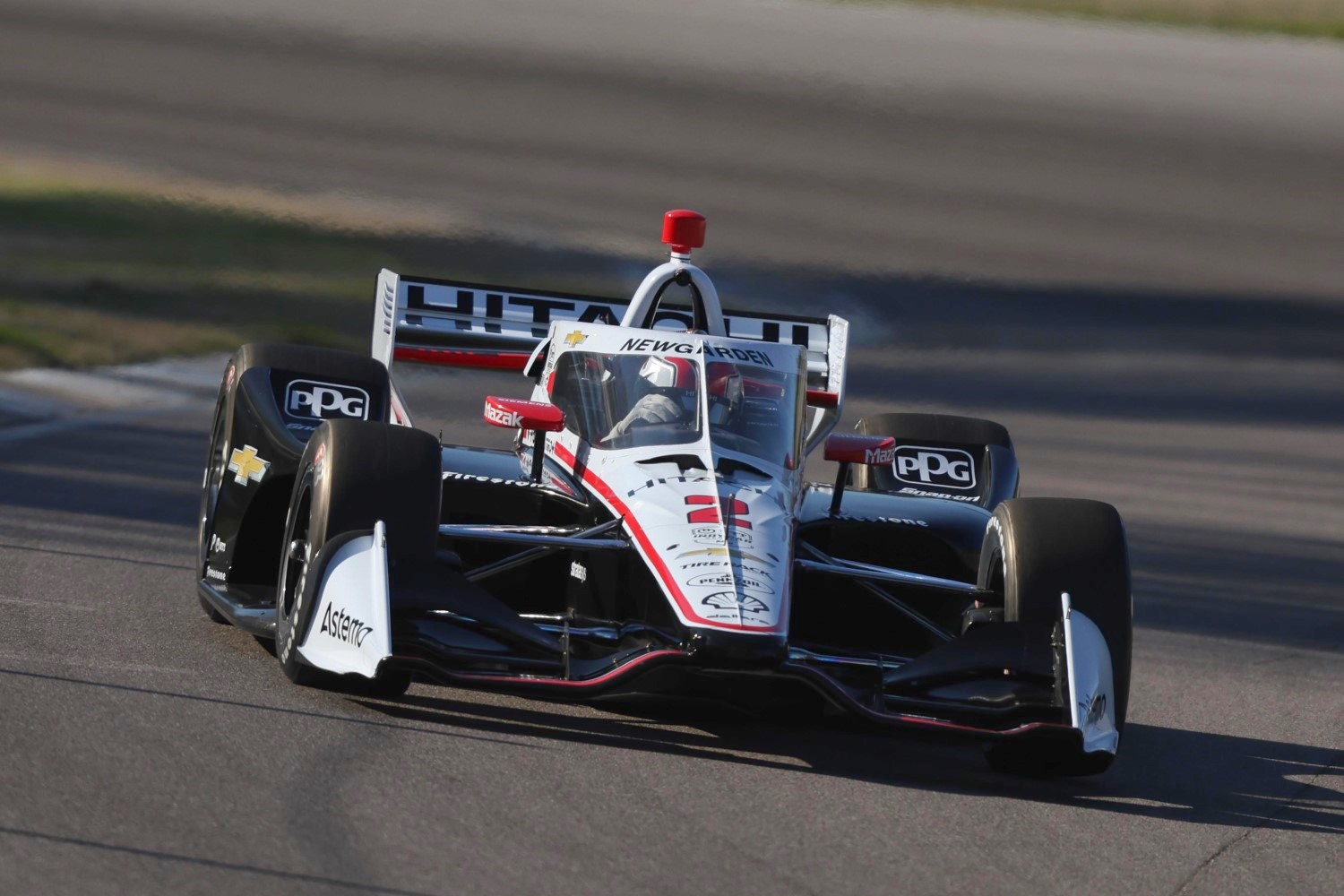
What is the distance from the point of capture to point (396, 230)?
68.5 feet

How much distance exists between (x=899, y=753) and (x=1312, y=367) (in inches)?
721

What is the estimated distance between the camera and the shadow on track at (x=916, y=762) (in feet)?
20.0

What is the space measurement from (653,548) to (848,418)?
10866 millimetres

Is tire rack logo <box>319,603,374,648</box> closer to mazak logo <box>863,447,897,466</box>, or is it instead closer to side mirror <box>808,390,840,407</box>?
mazak logo <box>863,447,897,466</box>

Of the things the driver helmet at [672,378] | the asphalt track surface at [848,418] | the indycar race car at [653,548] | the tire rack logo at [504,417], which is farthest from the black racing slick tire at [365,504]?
the driver helmet at [672,378]

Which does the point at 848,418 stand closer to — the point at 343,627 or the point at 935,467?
the point at 935,467

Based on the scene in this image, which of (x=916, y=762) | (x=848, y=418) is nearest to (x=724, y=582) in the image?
(x=916, y=762)

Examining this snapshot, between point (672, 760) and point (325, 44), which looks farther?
point (325, 44)

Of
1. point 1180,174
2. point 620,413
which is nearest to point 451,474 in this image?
point 620,413

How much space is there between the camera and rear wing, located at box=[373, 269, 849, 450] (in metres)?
8.73

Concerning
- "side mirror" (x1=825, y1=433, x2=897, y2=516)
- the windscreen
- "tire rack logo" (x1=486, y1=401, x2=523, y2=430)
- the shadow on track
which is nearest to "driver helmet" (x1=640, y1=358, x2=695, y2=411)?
the windscreen

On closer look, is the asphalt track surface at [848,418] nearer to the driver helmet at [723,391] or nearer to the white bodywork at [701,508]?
the white bodywork at [701,508]

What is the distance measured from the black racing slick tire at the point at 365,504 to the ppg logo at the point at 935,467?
3223 millimetres

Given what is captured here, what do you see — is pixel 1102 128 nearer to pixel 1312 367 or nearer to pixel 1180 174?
pixel 1180 174
